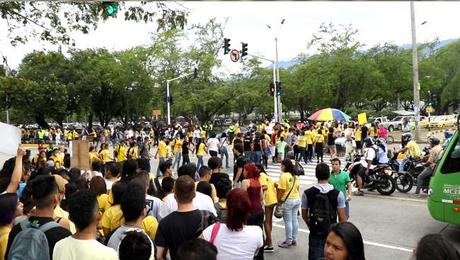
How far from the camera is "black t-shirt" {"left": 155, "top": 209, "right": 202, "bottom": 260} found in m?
3.95

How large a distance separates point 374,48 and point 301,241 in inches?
1652

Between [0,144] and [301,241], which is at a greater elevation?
[0,144]

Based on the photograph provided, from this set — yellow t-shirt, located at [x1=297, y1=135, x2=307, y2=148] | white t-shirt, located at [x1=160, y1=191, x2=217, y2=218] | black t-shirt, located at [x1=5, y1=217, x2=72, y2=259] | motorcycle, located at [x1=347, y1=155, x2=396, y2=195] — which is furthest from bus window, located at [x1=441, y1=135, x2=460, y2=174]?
yellow t-shirt, located at [x1=297, y1=135, x2=307, y2=148]

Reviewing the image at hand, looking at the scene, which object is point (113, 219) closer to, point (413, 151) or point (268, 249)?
point (268, 249)

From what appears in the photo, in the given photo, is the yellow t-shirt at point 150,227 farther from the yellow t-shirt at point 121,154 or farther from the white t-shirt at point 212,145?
the white t-shirt at point 212,145

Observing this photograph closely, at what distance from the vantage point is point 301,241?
7.79m

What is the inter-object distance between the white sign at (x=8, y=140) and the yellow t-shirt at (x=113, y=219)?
489 centimetres

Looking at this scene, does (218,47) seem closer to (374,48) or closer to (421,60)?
(374,48)

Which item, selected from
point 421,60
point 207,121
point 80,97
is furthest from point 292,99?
point 80,97

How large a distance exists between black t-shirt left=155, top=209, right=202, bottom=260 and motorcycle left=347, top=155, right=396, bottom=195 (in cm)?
832

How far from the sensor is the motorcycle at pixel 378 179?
1143 cm

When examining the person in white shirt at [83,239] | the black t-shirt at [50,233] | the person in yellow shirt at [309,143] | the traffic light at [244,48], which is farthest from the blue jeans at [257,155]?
the person in white shirt at [83,239]

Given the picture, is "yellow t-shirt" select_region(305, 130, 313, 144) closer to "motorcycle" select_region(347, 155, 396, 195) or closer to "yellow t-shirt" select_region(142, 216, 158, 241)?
"motorcycle" select_region(347, 155, 396, 195)

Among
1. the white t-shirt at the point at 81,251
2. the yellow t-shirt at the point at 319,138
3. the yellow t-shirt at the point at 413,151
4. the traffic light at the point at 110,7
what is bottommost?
the white t-shirt at the point at 81,251
